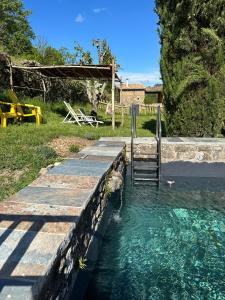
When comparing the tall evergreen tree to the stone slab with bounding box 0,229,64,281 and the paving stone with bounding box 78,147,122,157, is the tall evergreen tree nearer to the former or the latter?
the paving stone with bounding box 78,147,122,157

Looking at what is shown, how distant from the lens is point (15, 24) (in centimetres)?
4647

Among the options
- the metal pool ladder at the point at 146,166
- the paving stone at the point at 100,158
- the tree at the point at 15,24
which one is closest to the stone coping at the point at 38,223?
the paving stone at the point at 100,158

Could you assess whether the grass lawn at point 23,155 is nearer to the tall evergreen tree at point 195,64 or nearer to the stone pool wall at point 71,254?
the stone pool wall at point 71,254

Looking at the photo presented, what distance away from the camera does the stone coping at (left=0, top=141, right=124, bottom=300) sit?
1.97 meters

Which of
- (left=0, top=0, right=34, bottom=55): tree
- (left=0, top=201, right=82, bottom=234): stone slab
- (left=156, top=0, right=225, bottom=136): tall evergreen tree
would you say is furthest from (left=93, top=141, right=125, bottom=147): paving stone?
(left=0, top=0, right=34, bottom=55): tree

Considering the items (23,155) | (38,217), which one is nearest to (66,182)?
(38,217)

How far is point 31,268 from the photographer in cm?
207

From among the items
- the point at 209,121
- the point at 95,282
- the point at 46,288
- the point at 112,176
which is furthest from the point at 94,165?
the point at 209,121

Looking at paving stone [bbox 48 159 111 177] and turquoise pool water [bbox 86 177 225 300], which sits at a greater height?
paving stone [bbox 48 159 111 177]

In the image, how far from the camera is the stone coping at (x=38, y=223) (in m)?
1.97

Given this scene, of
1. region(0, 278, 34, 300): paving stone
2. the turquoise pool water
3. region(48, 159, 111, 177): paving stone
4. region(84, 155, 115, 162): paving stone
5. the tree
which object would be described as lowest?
the turquoise pool water

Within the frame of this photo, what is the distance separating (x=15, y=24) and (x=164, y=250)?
48.2m

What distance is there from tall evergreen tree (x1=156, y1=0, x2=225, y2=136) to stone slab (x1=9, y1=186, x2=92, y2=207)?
6.30 meters

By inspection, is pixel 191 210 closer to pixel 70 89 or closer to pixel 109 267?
pixel 109 267
